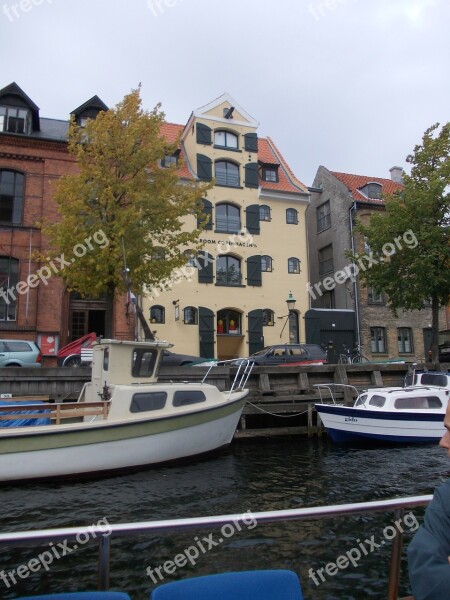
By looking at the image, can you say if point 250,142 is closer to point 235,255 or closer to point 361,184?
point 235,255

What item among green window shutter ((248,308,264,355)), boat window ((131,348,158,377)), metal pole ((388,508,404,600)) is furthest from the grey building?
metal pole ((388,508,404,600))

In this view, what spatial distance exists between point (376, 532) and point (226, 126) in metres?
26.1

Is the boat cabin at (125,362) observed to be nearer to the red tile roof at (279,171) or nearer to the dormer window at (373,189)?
the red tile roof at (279,171)

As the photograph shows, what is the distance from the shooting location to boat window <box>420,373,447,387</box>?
16328 millimetres

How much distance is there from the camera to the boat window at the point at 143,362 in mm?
12523

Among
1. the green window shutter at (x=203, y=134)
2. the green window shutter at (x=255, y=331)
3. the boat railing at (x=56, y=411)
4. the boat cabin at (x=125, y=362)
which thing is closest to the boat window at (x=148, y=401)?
the boat railing at (x=56, y=411)

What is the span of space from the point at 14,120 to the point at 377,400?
21.2 metres

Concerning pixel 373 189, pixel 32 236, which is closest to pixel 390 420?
pixel 32 236

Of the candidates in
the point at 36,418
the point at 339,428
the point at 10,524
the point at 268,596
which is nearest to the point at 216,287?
the point at 339,428

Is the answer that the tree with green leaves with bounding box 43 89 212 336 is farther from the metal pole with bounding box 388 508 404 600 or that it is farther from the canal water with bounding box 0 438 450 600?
the metal pole with bounding box 388 508 404 600

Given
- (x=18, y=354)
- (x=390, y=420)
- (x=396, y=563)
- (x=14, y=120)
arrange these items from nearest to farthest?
(x=396, y=563), (x=390, y=420), (x=18, y=354), (x=14, y=120)

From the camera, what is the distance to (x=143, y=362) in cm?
1265

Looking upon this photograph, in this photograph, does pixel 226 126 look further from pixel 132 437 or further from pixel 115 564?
pixel 115 564

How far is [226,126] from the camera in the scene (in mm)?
28891
